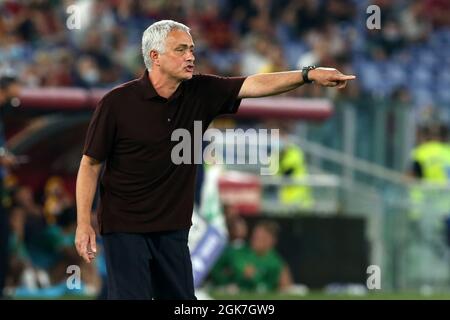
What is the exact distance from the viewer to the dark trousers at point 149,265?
808 centimetres

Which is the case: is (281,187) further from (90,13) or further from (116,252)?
(116,252)

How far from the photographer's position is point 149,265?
8.17 metres

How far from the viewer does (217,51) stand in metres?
22.8

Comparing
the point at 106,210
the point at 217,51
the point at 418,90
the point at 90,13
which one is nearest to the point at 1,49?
the point at 90,13

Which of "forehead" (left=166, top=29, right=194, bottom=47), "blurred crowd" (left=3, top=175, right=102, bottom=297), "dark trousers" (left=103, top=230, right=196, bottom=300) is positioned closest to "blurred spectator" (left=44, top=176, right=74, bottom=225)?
"blurred crowd" (left=3, top=175, right=102, bottom=297)

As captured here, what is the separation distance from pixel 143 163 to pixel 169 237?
0.44 metres

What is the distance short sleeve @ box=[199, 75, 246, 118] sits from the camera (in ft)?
27.1

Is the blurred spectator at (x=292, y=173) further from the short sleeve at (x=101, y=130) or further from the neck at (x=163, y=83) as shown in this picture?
the short sleeve at (x=101, y=130)

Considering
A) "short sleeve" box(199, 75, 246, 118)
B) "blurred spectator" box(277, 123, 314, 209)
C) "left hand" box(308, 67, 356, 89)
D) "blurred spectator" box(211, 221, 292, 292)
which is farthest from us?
"blurred spectator" box(277, 123, 314, 209)

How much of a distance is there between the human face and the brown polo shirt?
0.54 feet

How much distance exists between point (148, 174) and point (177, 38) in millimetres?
769

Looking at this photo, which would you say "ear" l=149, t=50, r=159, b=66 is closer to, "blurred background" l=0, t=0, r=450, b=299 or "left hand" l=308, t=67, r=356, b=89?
"left hand" l=308, t=67, r=356, b=89

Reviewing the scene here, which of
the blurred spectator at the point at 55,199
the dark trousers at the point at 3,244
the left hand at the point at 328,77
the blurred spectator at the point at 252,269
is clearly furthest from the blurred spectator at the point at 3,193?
the left hand at the point at 328,77

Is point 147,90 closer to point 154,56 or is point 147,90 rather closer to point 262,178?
point 154,56
